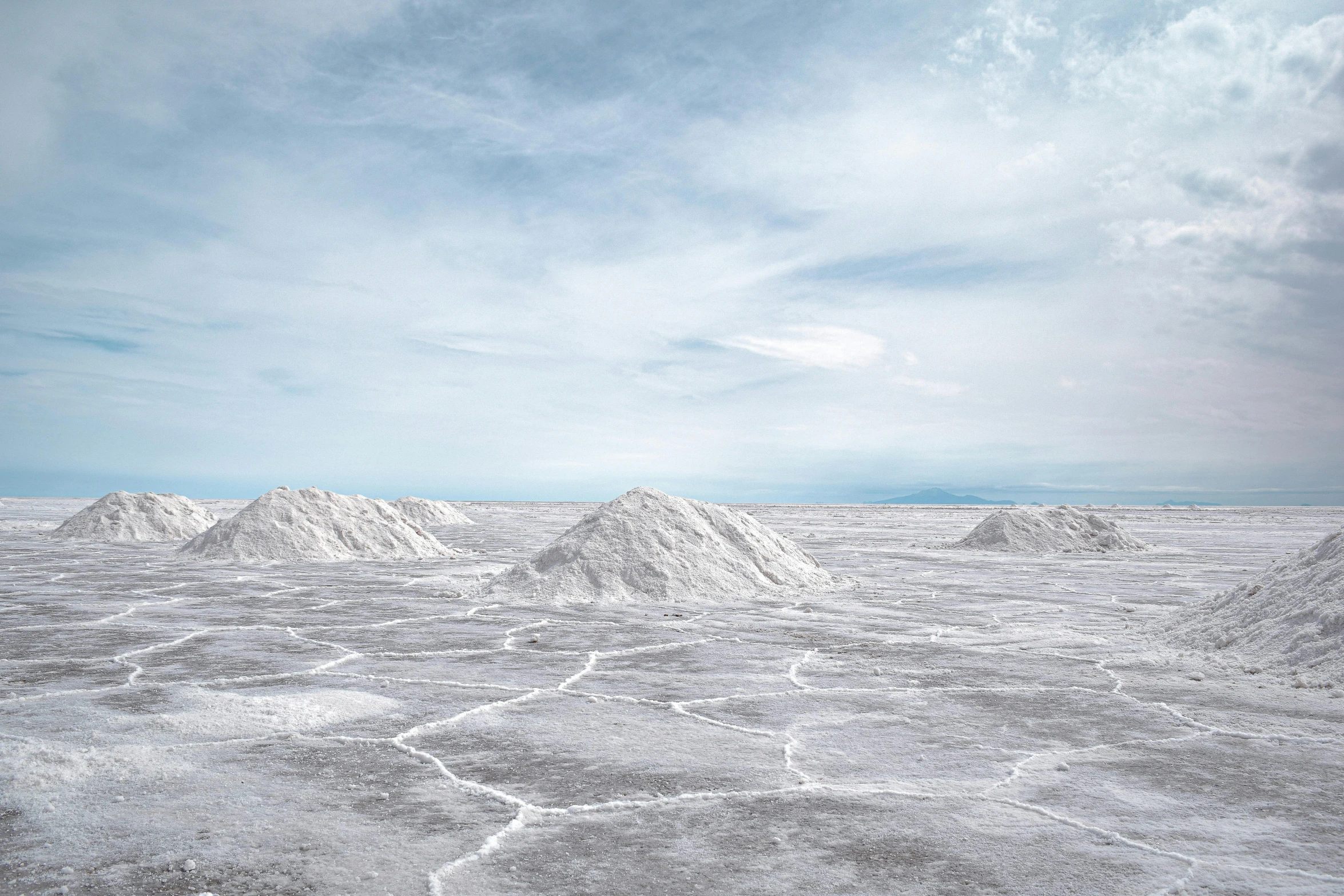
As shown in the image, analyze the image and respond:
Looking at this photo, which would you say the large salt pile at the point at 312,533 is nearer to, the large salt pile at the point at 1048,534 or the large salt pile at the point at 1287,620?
the large salt pile at the point at 1048,534

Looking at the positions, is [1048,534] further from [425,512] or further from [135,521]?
[135,521]

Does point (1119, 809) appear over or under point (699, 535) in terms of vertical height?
under

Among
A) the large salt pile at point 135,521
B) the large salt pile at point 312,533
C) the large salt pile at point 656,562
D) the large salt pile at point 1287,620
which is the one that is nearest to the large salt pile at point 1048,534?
the large salt pile at point 656,562

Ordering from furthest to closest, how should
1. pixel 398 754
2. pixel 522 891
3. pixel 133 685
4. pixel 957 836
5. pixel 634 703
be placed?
1. pixel 133 685
2. pixel 634 703
3. pixel 398 754
4. pixel 957 836
5. pixel 522 891

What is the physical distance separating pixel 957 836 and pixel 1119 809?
0.68m

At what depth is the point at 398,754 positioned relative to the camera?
3311 millimetres

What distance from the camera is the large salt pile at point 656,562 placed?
846cm

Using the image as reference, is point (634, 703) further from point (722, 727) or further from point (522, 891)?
point (522, 891)

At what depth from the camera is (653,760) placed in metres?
3.25

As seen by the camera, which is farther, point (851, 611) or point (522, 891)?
point (851, 611)

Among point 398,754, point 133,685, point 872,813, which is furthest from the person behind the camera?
point 133,685

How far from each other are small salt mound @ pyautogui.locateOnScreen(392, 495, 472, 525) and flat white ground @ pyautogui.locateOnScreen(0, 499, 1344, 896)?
62.9ft

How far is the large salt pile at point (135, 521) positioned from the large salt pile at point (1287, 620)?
18.8 meters

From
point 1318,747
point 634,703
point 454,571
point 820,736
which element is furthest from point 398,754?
point 454,571
